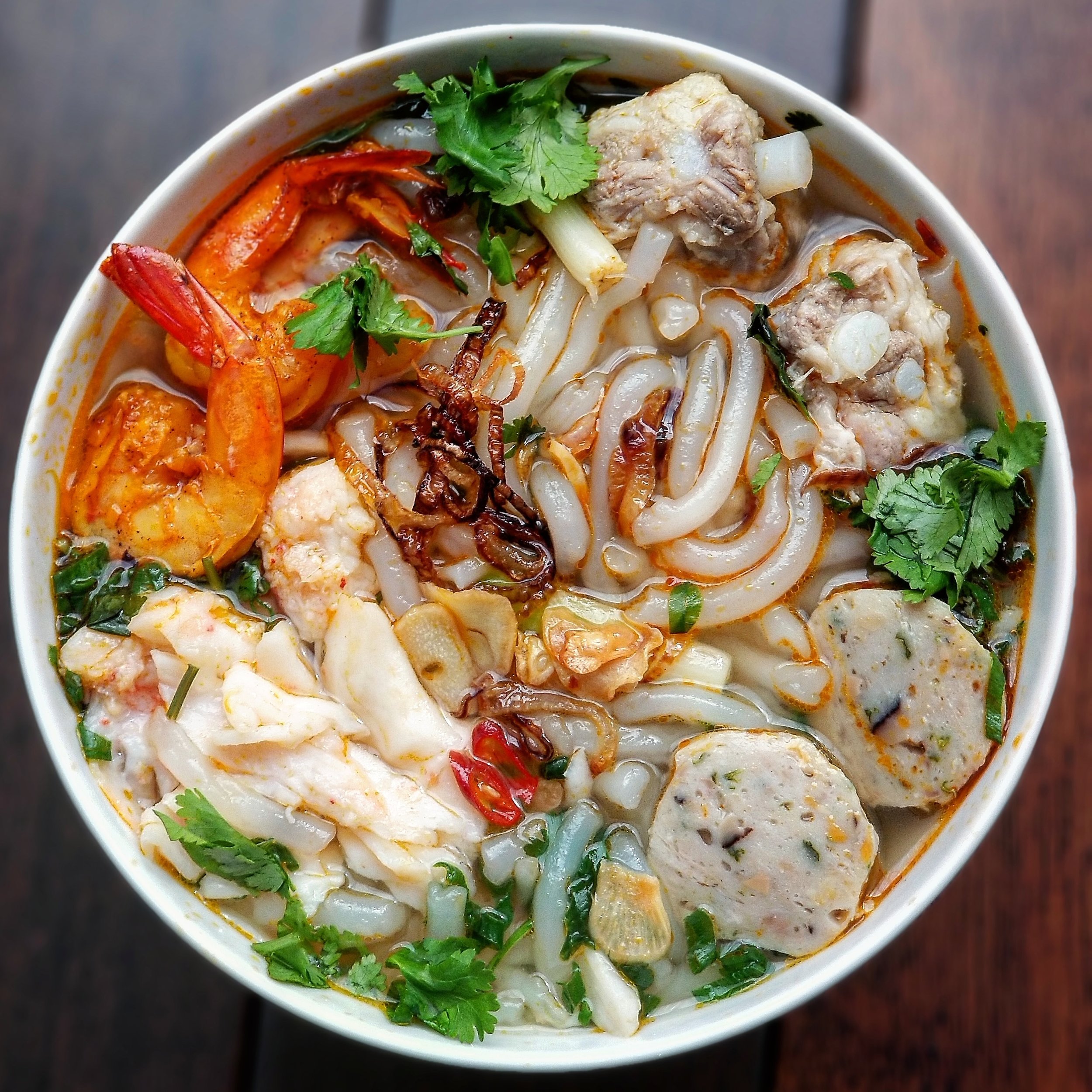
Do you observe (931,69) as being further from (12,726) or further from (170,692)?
(12,726)

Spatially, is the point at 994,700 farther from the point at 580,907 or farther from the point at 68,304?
the point at 68,304

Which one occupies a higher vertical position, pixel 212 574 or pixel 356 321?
pixel 356 321

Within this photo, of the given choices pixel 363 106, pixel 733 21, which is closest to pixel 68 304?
pixel 363 106

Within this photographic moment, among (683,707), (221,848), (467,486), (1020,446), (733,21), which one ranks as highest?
(733,21)

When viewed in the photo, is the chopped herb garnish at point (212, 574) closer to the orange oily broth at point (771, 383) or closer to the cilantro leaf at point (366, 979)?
the orange oily broth at point (771, 383)

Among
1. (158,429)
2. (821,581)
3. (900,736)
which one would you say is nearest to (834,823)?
(900,736)

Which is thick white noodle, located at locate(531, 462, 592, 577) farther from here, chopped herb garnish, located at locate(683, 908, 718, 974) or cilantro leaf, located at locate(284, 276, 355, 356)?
chopped herb garnish, located at locate(683, 908, 718, 974)

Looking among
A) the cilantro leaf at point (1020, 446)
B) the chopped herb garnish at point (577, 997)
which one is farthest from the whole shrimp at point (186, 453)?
the cilantro leaf at point (1020, 446)

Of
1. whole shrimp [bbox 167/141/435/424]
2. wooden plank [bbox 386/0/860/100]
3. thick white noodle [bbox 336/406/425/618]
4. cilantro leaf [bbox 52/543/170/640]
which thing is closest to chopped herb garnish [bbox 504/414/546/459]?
thick white noodle [bbox 336/406/425/618]
